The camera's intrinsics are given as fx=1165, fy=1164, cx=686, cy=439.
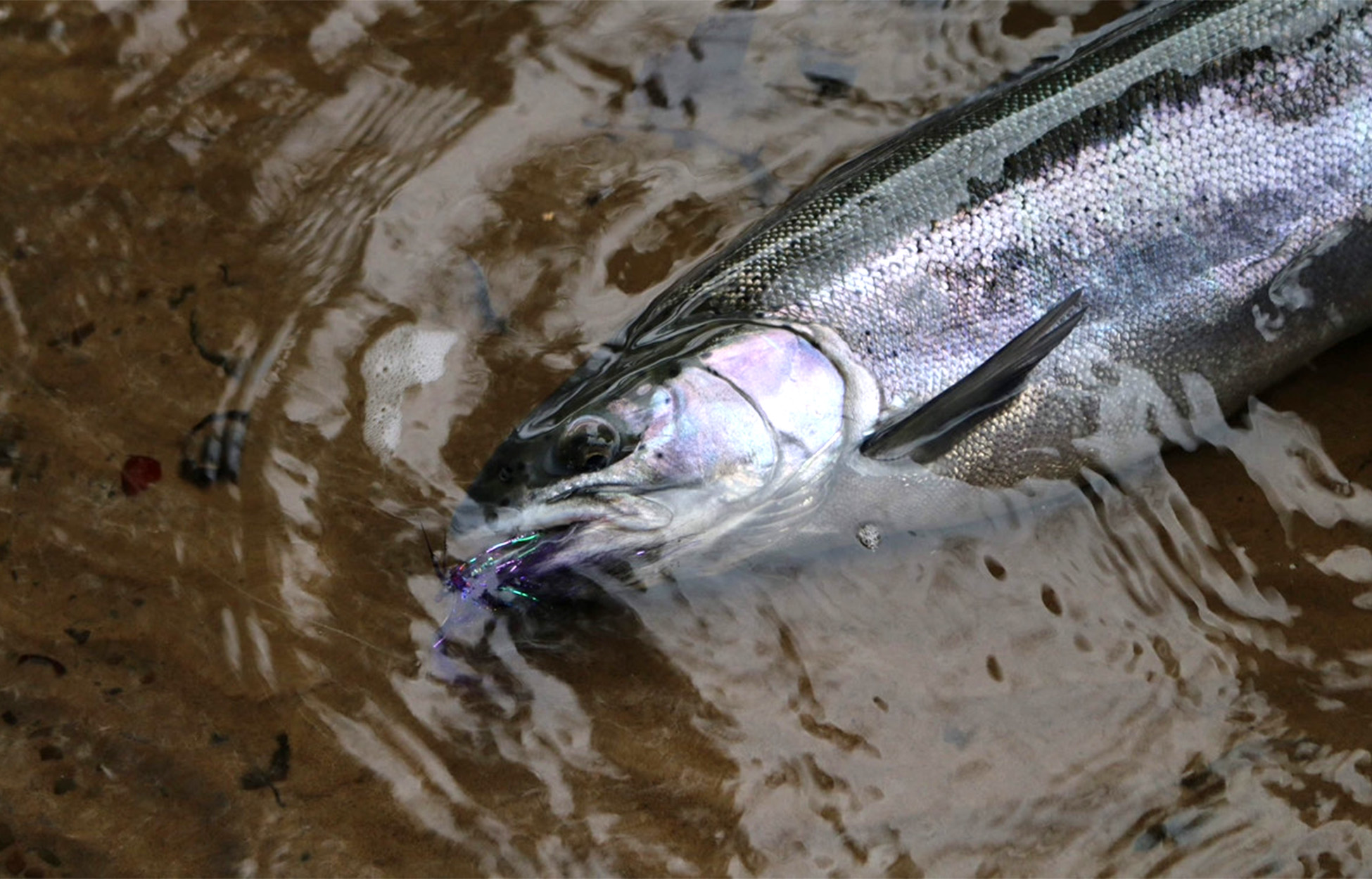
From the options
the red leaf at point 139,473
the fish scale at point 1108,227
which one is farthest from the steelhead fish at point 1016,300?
the red leaf at point 139,473

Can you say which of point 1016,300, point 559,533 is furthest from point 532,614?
point 1016,300

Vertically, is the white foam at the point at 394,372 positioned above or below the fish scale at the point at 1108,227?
below

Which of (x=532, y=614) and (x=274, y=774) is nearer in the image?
(x=274, y=774)

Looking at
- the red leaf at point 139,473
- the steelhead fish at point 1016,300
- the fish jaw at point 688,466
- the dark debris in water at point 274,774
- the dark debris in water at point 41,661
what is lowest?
the dark debris in water at point 274,774

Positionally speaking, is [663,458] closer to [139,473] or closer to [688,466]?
[688,466]

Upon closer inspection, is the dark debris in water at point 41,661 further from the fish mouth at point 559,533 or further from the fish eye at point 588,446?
the fish eye at point 588,446

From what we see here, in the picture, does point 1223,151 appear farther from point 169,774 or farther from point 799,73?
point 169,774
